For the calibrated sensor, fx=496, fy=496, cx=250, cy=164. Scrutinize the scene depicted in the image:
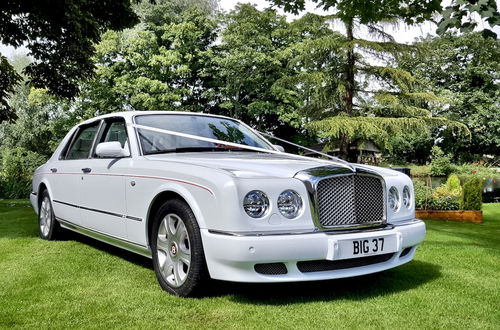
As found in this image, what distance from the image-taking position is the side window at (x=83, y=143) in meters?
5.88

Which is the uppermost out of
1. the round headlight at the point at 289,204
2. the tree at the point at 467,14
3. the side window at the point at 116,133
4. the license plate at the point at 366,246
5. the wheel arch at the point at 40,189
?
the tree at the point at 467,14

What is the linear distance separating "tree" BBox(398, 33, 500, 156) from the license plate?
138 ft

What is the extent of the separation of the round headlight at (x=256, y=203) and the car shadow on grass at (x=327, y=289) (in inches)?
29.1

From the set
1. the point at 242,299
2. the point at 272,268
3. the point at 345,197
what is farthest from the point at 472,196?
the point at 272,268

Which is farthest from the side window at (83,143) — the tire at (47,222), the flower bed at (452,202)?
the flower bed at (452,202)

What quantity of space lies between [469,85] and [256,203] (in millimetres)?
48357

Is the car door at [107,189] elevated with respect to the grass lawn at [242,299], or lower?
elevated

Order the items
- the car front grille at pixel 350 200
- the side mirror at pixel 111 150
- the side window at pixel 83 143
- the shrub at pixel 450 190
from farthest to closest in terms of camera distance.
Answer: the shrub at pixel 450 190
the side window at pixel 83 143
the side mirror at pixel 111 150
the car front grille at pixel 350 200

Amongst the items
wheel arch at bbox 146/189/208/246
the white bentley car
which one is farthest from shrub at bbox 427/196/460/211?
wheel arch at bbox 146/189/208/246

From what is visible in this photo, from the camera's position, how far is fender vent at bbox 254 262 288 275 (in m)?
3.53

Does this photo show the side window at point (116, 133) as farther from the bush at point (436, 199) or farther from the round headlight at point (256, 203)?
the bush at point (436, 199)

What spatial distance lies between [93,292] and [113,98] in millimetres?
33423

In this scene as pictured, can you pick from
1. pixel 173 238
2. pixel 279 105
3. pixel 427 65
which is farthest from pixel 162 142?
pixel 427 65

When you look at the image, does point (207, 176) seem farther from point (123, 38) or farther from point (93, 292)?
point (123, 38)
